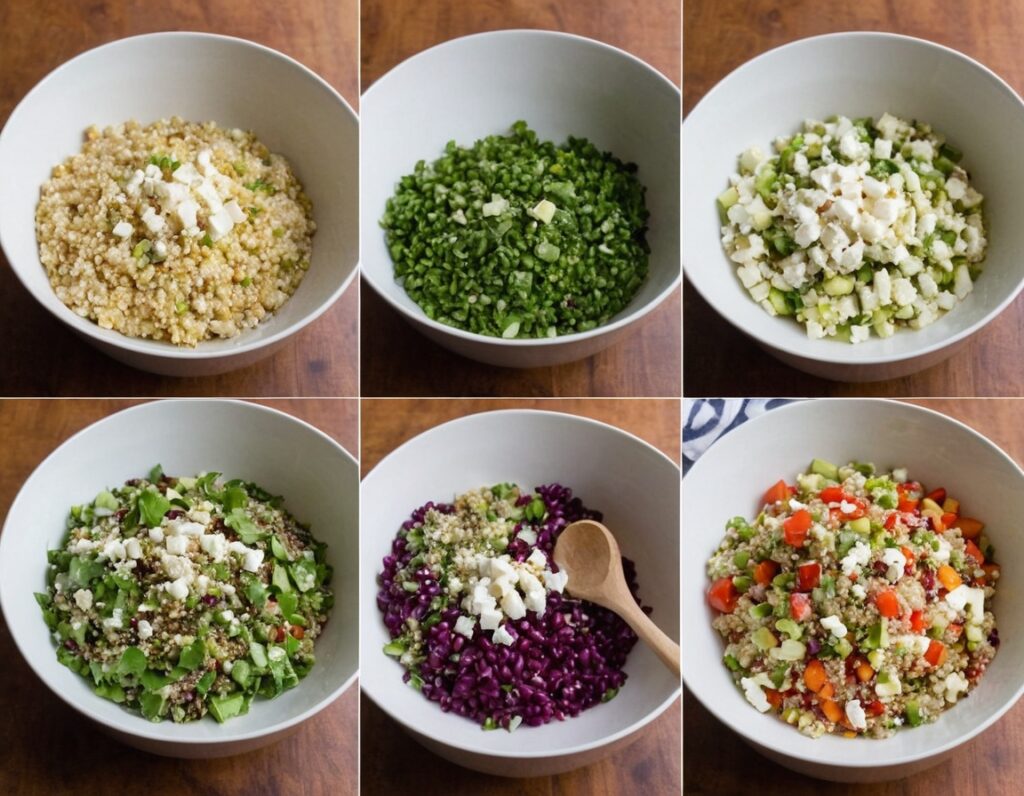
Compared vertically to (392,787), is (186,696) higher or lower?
higher

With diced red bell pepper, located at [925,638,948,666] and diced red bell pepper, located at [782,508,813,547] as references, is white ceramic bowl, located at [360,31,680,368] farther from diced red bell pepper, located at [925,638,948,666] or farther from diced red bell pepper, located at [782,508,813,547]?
diced red bell pepper, located at [925,638,948,666]

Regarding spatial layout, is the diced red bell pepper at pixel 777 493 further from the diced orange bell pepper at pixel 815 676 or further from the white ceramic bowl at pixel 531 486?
the diced orange bell pepper at pixel 815 676

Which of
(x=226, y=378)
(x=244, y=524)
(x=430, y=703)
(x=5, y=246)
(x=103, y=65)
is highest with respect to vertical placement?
(x=103, y=65)

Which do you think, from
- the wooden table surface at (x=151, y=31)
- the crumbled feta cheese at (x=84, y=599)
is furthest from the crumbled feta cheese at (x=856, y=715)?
the crumbled feta cheese at (x=84, y=599)

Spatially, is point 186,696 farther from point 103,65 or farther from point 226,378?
point 103,65

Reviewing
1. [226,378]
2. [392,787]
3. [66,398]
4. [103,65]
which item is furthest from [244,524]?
[103,65]

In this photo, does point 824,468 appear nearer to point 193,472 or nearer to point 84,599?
point 193,472
